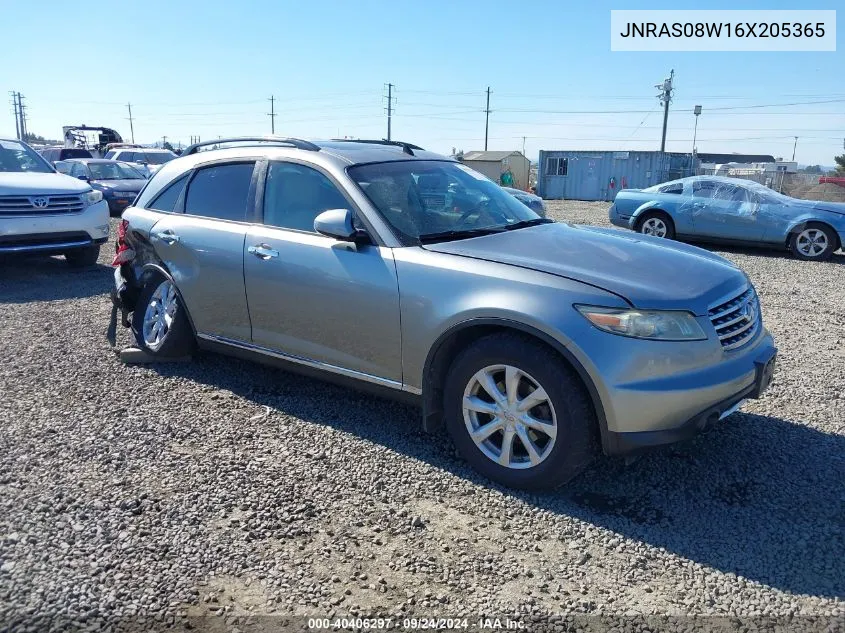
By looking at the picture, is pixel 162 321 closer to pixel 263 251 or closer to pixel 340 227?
pixel 263 251

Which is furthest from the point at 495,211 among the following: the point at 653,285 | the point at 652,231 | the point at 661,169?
the point at 661,169

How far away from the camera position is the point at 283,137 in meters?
4.61

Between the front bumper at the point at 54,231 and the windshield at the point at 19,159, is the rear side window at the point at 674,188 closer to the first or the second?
the front bumper at the point at 54,231

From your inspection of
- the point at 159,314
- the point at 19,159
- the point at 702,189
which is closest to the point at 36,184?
the point at 19,159

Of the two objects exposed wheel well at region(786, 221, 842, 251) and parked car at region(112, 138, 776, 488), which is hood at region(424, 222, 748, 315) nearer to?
parked car at region(112, 138, 776, 488)

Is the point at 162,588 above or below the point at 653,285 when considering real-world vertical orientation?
below

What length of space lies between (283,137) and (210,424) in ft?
6.65

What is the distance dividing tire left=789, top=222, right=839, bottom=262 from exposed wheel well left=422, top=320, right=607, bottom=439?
10.3m

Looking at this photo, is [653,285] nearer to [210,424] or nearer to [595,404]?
[595,404]

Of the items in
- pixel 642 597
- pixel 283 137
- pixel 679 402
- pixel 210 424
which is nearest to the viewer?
pixel 642 597

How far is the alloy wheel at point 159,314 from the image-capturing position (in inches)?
201

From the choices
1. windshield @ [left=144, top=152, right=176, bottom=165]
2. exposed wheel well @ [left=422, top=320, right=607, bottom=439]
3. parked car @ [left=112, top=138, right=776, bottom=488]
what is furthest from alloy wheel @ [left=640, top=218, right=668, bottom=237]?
windshield @ [left=144, top=152, right=176, bottom=165]

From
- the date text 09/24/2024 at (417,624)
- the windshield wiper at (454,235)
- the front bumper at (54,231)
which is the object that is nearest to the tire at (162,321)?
the windshield wiper at (454,235)

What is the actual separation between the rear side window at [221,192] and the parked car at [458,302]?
0.01 metres
